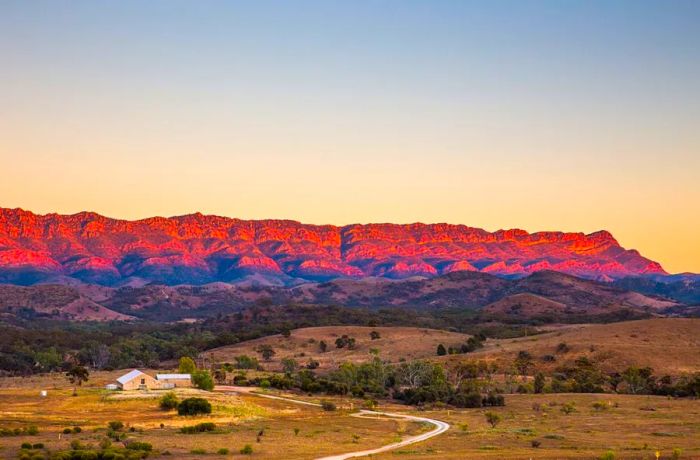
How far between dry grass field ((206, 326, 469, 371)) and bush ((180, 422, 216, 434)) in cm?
6443

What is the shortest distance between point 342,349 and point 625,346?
5234 centimetres

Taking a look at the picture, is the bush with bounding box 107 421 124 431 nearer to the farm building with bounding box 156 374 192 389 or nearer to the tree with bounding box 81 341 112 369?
the farm building with bounding box 156 374 192 389

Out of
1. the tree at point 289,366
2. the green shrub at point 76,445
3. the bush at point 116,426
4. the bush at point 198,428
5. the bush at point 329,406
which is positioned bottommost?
the bush at point 329,406

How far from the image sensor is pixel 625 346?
396 feet

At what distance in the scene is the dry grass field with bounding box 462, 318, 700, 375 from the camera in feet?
372

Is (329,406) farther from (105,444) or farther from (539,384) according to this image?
(105,444)

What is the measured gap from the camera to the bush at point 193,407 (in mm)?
71812

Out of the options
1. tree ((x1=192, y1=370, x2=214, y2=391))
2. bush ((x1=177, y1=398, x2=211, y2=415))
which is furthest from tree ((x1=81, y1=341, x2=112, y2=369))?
bush ((x1=177, y1=398, x2=211, y2=415))

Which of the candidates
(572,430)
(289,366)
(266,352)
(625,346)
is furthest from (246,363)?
(572,430)

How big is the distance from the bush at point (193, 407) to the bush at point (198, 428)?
25.2 ft

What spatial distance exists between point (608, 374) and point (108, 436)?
73761 mm

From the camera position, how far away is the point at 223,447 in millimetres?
53875

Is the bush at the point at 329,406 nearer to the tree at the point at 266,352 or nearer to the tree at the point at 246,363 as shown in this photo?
the tree at the point at 246,363

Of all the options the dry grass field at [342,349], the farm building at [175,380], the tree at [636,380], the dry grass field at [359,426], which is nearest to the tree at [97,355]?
the dry grass field at [342,349]
